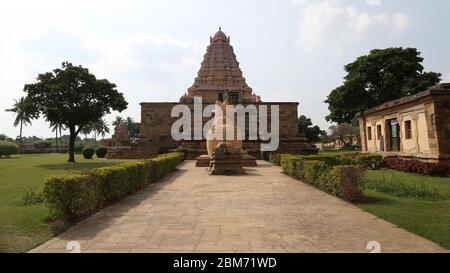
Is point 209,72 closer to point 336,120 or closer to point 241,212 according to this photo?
point 336,120

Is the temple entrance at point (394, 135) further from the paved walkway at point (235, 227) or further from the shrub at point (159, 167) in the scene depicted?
the shrub at point (159, 167)

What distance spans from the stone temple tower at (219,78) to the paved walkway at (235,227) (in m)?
33.5

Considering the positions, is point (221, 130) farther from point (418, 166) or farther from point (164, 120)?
point (164, 120)

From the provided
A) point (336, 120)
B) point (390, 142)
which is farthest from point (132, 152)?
point (390, 142)

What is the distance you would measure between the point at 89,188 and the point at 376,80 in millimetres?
30692

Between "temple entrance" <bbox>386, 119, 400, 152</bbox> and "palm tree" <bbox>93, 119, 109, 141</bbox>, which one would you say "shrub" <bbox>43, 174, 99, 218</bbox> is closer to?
"temple entrance" <bbox>386, 119, 400, 152</bbox>

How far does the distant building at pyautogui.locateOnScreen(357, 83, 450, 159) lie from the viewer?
1456 cm

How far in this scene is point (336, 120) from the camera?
3259 cm

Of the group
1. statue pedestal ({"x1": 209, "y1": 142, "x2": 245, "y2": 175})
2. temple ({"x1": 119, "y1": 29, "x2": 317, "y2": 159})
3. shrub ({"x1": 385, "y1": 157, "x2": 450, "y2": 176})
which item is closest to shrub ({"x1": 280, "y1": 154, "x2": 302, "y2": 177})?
statue pedestal ({"x1": 209, "y1": 142, "x2": 245, "y2": 175})

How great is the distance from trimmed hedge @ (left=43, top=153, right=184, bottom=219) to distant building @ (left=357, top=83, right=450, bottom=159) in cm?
1289

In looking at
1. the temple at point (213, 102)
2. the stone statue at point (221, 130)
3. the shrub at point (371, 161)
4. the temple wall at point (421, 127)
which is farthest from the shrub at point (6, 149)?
the temple wall at point (421, 127)

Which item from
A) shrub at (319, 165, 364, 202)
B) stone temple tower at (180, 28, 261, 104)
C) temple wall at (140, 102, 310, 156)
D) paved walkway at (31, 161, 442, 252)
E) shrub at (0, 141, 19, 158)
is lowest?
paved walkway at (31, 161, 442, 252)

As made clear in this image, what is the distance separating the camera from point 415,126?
16344mm

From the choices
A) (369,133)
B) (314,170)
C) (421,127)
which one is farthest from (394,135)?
(314,170)
